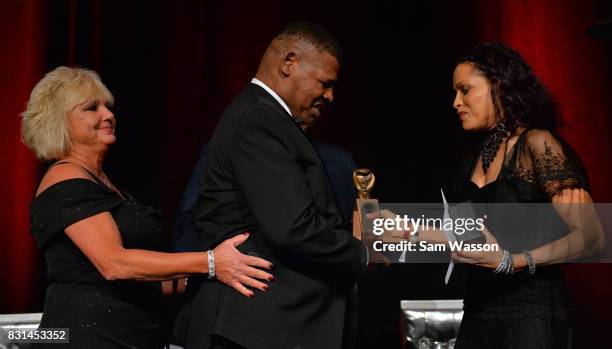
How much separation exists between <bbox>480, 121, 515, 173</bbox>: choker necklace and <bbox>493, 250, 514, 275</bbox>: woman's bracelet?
0.34 m

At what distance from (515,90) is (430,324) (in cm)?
104

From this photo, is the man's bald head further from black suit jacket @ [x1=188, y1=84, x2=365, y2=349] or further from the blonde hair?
the blonde hair

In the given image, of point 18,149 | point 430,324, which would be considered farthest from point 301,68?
point 18,149

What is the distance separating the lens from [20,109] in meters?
3.33

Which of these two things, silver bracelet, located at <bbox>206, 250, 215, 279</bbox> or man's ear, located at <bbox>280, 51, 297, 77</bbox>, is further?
man's ear, located at <bbox>280, 51, 297, 77</bbox>

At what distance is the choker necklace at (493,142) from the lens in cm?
221

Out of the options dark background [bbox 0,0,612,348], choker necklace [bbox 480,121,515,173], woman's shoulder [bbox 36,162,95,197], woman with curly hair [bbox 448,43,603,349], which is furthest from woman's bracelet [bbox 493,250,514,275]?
dark background [bbox 0,0,612,348]

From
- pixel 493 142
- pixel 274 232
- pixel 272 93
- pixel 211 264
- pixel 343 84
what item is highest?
pixel 343 84

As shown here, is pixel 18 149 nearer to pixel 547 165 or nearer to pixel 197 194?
pixel 197 194

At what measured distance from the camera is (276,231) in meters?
1.82

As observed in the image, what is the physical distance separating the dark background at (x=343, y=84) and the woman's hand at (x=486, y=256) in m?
1.65

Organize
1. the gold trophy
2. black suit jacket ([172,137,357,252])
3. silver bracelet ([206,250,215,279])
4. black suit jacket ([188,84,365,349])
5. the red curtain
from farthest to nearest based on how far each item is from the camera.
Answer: the red curtain → black suit jacket ([172,137,357,252]) → the gold trophy → silver bracelet ([206,250,215,279]) → black suit jacket ([188,84,365,349])

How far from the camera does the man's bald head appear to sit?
211cm

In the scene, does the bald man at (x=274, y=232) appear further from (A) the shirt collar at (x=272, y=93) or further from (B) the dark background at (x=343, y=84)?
(B) the dark background at (x=343, y=84)
